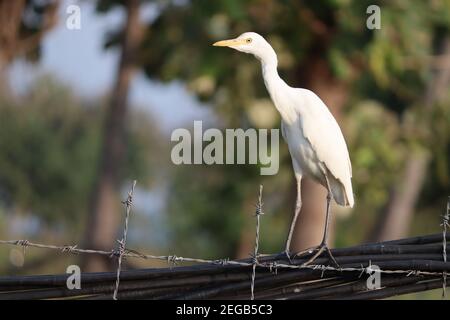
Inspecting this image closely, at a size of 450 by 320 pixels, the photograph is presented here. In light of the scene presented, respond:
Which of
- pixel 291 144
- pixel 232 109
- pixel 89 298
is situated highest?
pixel 232 109

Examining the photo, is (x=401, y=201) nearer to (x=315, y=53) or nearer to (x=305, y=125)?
(x=315, y=53)

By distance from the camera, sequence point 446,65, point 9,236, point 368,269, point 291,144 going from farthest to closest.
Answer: point 9,236, point 446,65, point 291,144, point 368,269

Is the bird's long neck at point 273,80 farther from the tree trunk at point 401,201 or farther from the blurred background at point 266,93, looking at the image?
the tree trunk at point 401,201

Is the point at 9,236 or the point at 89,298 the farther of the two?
the point at 9,236

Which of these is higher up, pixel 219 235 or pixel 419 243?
pixel 219 235

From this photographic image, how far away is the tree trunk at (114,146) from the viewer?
16766mm

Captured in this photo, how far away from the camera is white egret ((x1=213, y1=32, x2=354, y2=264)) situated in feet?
16.3

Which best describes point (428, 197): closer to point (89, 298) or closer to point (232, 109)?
point (232, 109)

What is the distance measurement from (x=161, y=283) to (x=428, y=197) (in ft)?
72.3

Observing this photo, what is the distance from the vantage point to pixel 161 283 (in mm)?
4074

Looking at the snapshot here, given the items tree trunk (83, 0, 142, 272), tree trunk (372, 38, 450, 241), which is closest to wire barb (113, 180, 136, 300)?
tree trunk (83, 0, 142, 272)

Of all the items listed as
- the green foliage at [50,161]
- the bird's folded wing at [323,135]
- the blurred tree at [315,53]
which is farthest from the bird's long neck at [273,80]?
the green foliage at [50,161]

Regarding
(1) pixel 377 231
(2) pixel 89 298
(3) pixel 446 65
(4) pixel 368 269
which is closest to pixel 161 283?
(2) pixel 89 298

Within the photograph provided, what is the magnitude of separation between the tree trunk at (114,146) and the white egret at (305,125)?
1169 cm
